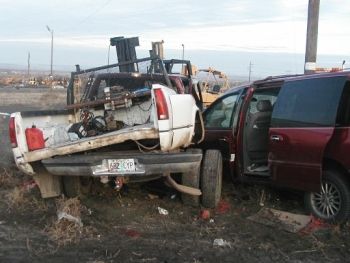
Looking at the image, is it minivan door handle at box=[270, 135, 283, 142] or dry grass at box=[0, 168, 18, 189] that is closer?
minivan door handle at box=[270, 135, 283, 142]

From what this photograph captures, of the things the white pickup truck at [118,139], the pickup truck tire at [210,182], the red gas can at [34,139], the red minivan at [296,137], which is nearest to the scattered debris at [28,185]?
the white pickup truck at [118,139]

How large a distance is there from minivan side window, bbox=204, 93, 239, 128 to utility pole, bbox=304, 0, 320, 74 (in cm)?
372

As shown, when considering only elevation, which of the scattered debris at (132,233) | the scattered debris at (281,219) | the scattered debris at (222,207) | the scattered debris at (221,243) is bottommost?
the scattered debris at (222,207)

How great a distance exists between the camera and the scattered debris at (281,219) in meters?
6.54

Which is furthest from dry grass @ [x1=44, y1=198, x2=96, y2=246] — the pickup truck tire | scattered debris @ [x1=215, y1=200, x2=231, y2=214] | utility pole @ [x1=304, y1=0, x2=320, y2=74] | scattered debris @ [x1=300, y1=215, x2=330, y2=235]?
utility pole @ [x1=304, y1=0, x2=320, y2=74]

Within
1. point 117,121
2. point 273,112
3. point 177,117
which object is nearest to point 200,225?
point 177,117

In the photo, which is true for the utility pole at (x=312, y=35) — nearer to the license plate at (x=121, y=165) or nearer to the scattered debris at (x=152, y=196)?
the scattered debris at (x=152, y=196)

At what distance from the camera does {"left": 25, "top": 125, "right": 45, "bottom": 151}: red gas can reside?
676cm

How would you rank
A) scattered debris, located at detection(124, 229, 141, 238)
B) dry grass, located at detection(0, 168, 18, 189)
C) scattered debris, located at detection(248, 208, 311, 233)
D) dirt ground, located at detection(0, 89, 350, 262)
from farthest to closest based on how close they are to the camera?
dry grass, located at detection(0, 168, 18, 189)
scattered debris, located at detection(248, 208, 311, 233)
scattered debris, located at detection(124, 229, 141, 238)
dirt ground, located at detection(0, 89, 350, 262)

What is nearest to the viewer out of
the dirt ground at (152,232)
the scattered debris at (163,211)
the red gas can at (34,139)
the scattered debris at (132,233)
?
the dirt ground at (152,232)

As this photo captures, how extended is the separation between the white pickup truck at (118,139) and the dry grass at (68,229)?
418 mm

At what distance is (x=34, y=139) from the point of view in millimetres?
6801

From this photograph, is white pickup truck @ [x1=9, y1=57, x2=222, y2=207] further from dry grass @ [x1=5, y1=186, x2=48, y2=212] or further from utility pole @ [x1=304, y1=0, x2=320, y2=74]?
utility pole @ [x1=304, y1=0, x2=320, y2=74]

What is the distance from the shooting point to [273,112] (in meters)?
7.23
